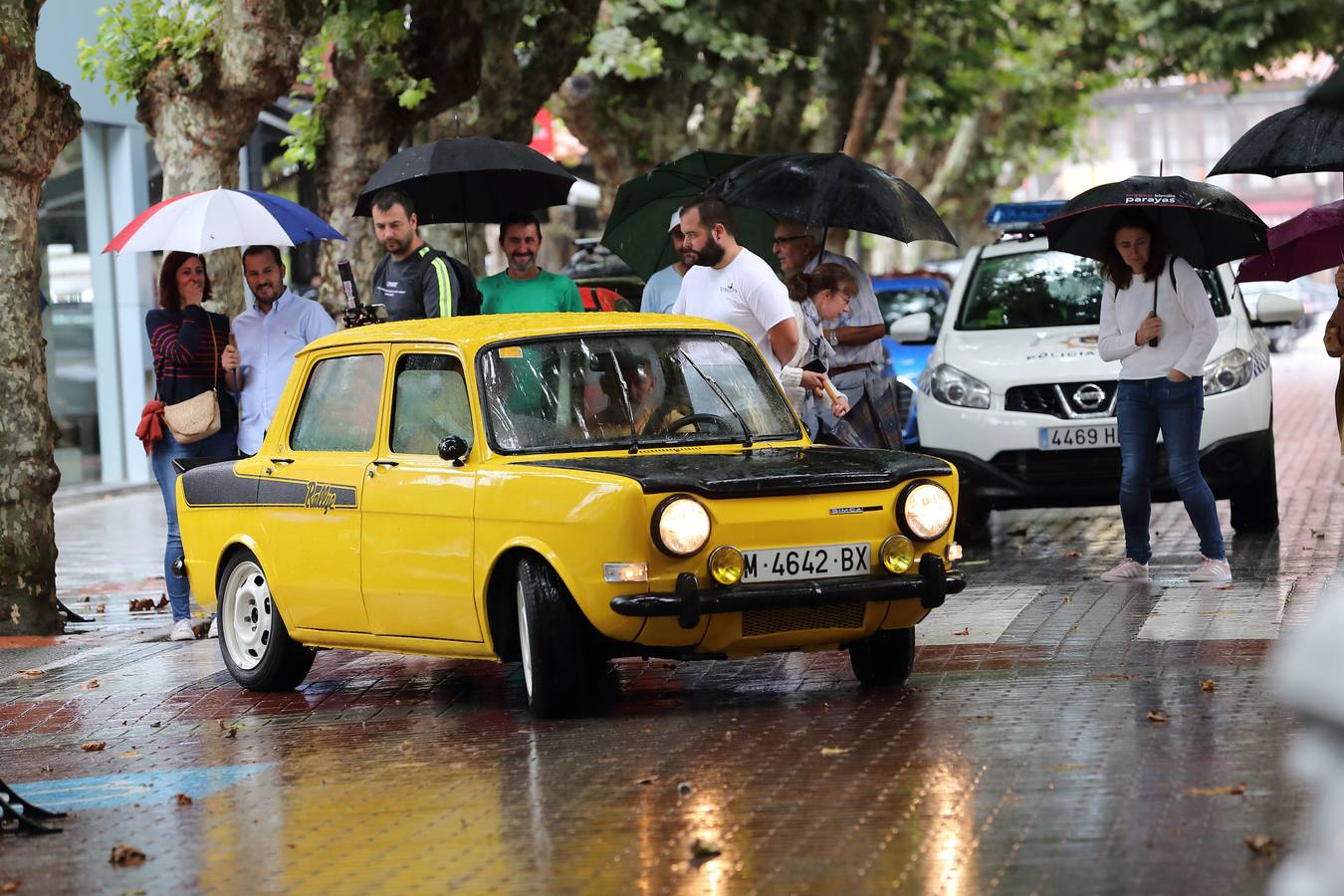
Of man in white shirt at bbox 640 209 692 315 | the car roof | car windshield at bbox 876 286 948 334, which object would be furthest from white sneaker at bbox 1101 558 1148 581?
car windshield at bbox 876 286 948 334

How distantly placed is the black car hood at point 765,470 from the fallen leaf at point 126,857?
2.22 metres

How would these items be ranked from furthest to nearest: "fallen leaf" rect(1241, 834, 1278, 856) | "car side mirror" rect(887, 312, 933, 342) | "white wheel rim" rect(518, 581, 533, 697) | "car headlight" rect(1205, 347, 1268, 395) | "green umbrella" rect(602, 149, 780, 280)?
"car side mirror" rect(887, 312, 933, 342), "green umbrella" rect(602, 149, 780, 280), "car headlight" rect(1205, 347, 1268, 395), "white wheel rim" rect(518, 581, 533, 697), "fallen leaf" rect(1241, 834, 1278, 856)

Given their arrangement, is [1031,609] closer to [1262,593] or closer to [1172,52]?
[1262,593]

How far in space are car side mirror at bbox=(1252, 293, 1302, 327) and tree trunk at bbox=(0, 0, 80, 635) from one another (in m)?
6.96

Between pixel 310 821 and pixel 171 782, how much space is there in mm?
1021

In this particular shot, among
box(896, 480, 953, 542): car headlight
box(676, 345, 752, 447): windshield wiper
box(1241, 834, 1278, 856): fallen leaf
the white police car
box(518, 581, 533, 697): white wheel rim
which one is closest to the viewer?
box(1241, 834, 1278, 856): fallen leaf

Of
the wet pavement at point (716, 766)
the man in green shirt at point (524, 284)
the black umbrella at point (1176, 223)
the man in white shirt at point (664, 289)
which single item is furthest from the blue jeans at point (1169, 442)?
the man in green shirt at point (524, 284)

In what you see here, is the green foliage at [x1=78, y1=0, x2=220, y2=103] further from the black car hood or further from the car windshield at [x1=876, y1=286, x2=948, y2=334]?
the car windshield at [x1=876, y1=286, x2=948, y2=334]

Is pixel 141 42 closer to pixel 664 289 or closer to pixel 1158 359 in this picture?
pixel 664 289

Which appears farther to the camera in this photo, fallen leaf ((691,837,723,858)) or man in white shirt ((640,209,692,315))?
man in white shirt ((640,209,692,315))

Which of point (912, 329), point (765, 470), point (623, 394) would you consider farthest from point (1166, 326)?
point (765, 470)

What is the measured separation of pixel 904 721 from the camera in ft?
26.1

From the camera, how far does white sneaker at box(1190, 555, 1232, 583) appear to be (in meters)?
11.5

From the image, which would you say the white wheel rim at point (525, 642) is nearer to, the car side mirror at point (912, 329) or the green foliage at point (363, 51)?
the car side mirror at point (912, 329)
